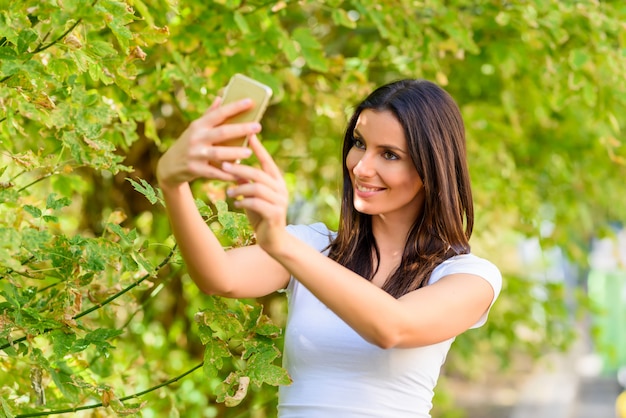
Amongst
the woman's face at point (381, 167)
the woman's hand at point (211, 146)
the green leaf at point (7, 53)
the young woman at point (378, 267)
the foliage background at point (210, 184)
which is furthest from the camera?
the woman's face at point (381, 167)

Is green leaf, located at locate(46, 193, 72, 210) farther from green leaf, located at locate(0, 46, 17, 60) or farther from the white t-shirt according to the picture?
the white t-shirt

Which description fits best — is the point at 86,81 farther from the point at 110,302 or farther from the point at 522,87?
the point at 522,87

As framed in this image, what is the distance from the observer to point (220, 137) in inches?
54.3

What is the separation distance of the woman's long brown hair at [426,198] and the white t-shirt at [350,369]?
0.27 feet

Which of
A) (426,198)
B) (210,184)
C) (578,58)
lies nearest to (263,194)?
(426,198)

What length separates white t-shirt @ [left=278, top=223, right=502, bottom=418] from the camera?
1955 millimetres

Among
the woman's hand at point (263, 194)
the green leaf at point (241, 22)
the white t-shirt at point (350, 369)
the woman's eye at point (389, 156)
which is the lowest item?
the white t-shirt at point (350, 369)

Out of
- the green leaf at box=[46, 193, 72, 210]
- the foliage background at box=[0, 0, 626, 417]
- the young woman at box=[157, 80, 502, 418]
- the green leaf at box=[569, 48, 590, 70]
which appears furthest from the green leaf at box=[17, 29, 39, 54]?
the green leaf at box=[569, 48, 590, 70]

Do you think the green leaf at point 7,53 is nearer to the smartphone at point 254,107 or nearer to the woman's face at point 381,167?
the smartphone at point 254,107

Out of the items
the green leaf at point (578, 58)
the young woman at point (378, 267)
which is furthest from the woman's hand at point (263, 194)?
the green leaf at point (578, 58)

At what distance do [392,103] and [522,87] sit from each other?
8.26 ft

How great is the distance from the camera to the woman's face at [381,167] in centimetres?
202

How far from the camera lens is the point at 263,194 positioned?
4.59ft

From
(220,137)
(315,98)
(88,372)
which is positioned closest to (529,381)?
(315,98)
